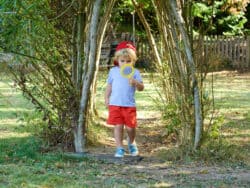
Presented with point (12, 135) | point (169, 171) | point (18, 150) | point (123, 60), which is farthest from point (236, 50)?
point (169, 171)

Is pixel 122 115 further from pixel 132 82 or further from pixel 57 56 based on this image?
pixel 57 56

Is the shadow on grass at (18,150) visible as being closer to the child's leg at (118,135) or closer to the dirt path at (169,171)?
the dirt path at (169,171)

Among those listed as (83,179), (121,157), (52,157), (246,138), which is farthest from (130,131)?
(246,138)

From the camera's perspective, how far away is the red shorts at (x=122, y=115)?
298 inches

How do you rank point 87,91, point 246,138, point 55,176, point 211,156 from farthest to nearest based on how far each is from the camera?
point 246,138 < point 87,91 < point 211,156 < point 55,176

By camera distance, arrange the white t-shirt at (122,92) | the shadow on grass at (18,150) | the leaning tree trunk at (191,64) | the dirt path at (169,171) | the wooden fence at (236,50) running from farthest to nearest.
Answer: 1. the wooden fence at (236,50)
2. the white t-shirt at (122,92)
3. the shadow on grass at (18,150)
4. the leaning tree trunk at (191,64)
5. the dirt path at (169,171)

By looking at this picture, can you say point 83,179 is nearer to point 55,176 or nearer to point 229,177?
point 55,176

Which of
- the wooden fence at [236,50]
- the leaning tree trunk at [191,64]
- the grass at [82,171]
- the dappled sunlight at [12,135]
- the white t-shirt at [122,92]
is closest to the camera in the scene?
the grass at [82,171]

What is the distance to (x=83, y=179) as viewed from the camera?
604cm

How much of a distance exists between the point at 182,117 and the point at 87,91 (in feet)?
4.17

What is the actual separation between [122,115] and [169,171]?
1.28m

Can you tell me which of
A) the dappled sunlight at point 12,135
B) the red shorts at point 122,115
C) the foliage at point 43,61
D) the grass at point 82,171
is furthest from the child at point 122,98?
the dappled sunlight at point 12,135

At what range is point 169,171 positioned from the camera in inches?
260

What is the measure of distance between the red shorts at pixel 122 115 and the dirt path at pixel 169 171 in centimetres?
44
